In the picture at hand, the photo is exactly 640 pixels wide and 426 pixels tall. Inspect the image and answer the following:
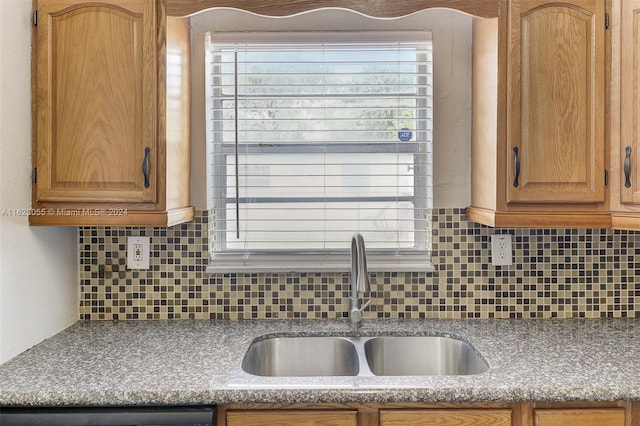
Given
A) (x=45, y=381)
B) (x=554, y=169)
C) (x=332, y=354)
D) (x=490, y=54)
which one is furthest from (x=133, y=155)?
(x=554, y=169)

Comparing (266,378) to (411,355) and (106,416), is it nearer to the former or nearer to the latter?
(106,416)

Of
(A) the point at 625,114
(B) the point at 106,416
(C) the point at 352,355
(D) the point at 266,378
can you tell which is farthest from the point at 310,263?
(A) the point at 625,114

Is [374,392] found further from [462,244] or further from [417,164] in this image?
[417,164]

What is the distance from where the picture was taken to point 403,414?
4.55 ft

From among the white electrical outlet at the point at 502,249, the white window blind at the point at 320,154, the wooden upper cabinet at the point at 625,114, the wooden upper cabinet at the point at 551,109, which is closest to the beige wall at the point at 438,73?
the white window blind at the point at 320,154

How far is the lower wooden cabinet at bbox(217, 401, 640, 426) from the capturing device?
138 centimetres

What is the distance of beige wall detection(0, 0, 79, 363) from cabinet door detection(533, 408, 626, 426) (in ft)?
4.96

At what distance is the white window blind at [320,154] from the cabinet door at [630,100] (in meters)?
0.67

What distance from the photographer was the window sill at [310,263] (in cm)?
206

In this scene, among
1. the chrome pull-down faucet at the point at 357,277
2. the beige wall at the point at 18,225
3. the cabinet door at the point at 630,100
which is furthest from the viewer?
the chrome pull-down faucet at the point at 357,277

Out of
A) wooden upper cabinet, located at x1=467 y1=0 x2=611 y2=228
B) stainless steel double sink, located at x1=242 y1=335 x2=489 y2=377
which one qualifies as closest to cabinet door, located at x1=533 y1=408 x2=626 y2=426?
stainless steel double sink, located at x1=242 y1=335 x2=489 y2=377

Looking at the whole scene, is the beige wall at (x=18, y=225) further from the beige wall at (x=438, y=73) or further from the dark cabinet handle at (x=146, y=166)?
the beige wall at (x=438, y=73)

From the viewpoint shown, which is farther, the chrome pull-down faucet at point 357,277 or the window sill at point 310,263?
the window sill at point 310,263

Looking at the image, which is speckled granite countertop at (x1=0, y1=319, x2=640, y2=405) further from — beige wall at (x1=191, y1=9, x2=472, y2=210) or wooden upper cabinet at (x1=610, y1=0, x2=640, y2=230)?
beige wall at (x1=191, y1=9, x2=472, y2=210)
